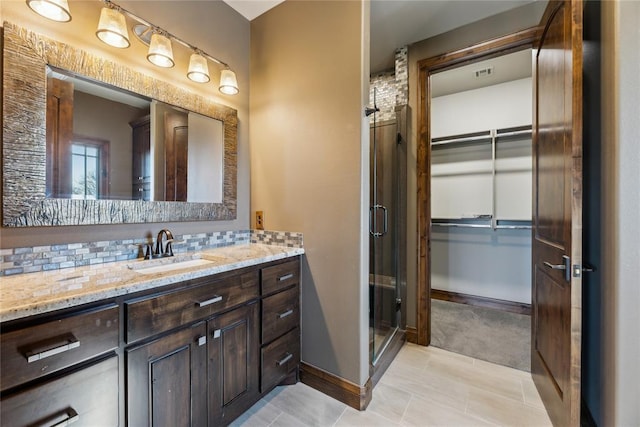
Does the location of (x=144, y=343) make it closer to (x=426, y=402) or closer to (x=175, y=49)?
(x=426, y=402)

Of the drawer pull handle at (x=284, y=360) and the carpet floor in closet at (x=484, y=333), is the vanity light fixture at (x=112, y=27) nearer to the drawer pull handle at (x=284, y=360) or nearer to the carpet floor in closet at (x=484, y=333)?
the drawer pull handle at (x=284, y=360)

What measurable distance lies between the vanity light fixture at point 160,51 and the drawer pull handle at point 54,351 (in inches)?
58.4

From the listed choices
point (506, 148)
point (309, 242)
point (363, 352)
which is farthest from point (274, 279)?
point (506, 148)

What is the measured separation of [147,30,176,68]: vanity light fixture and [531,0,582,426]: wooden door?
6.89ft

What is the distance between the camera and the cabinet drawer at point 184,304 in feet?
3.44

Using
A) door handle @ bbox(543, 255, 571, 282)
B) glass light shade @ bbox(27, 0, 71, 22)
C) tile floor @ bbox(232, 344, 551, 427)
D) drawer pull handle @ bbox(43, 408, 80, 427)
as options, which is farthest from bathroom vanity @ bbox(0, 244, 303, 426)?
door handle @ bbox(543, 255, 571, 282)

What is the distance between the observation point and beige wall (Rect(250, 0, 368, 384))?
168 cm

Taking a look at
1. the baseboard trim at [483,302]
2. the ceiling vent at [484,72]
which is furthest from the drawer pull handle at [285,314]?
the ceiling vent at [484,72]

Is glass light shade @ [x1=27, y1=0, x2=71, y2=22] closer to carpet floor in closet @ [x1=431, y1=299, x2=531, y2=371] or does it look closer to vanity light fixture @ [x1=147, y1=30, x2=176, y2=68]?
vanity light fixture @ [x1=147, y1=30, x2=176, y2=68]

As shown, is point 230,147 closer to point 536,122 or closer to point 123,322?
point 123,322

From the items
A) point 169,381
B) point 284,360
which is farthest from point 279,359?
point 169,381

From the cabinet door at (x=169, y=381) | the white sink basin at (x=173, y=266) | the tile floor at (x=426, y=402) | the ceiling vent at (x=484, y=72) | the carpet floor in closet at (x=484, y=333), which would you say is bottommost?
the tile floor at (x=426, y=402)

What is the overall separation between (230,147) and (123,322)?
1.41 metres

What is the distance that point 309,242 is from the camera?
187 cm
